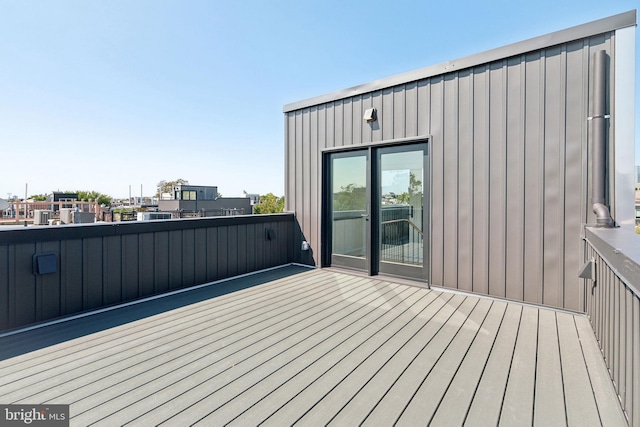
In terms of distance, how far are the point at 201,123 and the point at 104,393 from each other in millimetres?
14080

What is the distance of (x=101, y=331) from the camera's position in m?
2.28

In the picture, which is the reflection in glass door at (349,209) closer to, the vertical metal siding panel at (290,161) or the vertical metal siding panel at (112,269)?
the vertical metal siding panel at (290,161)

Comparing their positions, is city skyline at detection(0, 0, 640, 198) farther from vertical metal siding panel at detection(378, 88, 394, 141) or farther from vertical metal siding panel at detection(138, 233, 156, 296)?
vertical metal siding panel at detection(138, 233, 156, 296)

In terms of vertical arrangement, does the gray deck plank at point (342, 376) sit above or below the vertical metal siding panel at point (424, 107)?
below

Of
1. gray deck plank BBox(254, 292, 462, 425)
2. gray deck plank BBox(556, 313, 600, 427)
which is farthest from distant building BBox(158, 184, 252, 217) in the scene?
gray deck plank BBox(556, 313, 600, 427)

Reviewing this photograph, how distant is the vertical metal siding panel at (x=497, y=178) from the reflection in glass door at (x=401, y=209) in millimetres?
741

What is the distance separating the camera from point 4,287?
88.3 inches

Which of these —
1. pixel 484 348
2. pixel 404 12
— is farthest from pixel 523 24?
pixel 484 348

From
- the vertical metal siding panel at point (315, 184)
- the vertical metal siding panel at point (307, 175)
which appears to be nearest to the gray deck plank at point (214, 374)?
the vertical metal siding panel at point (315, 184)

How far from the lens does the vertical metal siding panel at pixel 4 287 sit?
2.23 metres

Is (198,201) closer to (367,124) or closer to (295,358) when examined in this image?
(367,124)

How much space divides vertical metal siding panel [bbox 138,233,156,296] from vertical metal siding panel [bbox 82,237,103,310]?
360 mm

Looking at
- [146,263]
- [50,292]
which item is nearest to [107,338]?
[50,292]

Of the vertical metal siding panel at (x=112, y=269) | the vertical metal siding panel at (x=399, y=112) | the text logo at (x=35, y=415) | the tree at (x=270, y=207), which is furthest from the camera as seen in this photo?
the tree at (x=270, y=207)
